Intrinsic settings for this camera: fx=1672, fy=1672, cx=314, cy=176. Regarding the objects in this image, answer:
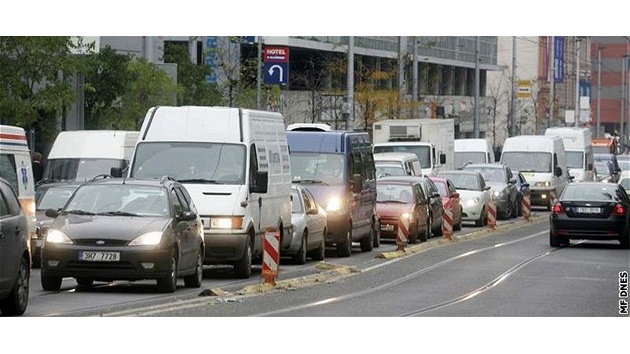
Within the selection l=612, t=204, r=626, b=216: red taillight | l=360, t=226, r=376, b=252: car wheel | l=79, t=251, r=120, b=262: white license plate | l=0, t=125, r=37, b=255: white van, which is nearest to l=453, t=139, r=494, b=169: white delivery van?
l=612, t=204, r=626, b=216: red taillight

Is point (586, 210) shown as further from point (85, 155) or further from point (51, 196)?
point (51, 196)

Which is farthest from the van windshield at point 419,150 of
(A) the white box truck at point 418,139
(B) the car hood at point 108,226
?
(B) the car hood at point 108,226

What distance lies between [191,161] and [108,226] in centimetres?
492

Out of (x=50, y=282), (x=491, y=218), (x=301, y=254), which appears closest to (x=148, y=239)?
(x=50, y=282)

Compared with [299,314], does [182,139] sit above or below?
above

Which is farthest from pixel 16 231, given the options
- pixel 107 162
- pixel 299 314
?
pixel 107 162

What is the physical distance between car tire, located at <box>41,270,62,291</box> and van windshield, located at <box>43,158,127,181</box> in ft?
48.3

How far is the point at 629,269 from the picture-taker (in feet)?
97.3

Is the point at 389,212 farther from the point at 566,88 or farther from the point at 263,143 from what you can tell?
the point at 566,88

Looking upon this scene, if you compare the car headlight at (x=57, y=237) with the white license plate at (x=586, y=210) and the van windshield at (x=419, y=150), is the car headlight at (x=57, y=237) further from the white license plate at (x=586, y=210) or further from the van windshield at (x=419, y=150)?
the van windshield at (x=419, y=150)

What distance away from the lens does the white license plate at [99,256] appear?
2156 cm

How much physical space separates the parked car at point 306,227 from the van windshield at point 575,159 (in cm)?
4074
